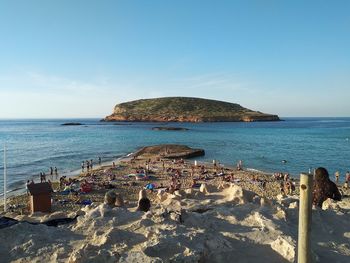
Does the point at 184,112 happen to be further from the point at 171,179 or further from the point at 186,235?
the point at 186,235

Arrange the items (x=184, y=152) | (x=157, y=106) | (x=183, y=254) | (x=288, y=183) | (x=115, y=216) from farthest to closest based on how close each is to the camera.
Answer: (x=157, y=106), (x=184, y=152), (x=288, y=183), (x=115, y=216), (x=183, y=254)

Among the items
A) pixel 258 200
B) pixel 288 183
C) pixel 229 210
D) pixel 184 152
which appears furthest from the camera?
pixel 184 152

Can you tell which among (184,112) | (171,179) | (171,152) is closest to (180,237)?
(171,179)

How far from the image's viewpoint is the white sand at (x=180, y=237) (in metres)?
6.18

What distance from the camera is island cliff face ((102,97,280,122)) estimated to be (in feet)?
538

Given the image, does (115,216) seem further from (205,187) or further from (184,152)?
(184,152)

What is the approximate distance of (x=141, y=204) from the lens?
34.0 feet

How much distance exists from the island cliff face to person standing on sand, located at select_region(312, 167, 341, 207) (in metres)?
148

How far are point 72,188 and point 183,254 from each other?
→ 71.2 feet

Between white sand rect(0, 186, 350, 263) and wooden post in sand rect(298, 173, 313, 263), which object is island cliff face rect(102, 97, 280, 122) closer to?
white sand rect(0, 186, 350, 263)

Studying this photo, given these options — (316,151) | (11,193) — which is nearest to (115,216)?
(11,193)

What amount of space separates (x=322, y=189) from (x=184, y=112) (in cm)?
16052

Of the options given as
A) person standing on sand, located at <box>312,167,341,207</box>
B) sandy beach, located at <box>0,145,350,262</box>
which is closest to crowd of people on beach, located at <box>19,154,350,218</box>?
person standing on sand, located at <box>312,167,341,207</box>

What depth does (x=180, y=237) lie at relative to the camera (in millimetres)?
6715
